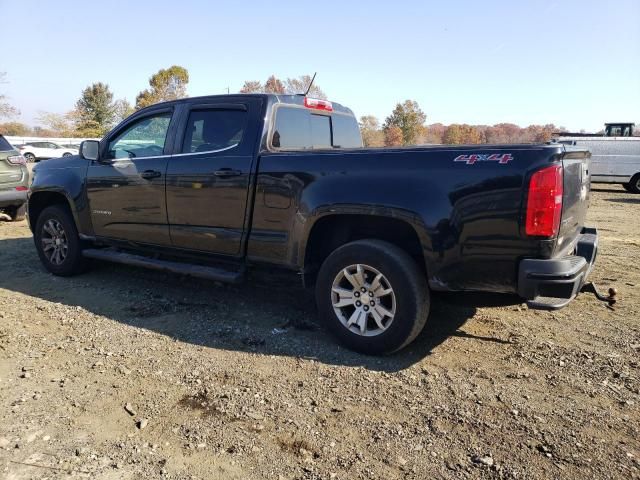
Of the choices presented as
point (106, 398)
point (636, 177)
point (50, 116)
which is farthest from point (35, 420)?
point (50, 116)

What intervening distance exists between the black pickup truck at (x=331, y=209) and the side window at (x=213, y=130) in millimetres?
14

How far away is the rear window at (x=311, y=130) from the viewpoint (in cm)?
456

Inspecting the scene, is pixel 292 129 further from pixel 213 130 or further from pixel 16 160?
pixel 16 160

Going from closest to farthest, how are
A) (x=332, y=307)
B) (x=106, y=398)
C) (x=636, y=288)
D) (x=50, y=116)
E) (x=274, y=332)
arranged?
(x=106, y=398)
(x=332, y=307)
(x=274, y=332)
(x=636, y=288)
(x=50, y=116)

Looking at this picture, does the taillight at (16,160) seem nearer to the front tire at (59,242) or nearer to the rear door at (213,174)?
the front tire at (59,242)

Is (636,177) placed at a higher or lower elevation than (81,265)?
higher

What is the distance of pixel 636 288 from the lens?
5465 mm

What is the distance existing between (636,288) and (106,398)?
5260 millimetres

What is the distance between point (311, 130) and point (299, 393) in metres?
2.67

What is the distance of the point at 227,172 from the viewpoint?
4.39 m

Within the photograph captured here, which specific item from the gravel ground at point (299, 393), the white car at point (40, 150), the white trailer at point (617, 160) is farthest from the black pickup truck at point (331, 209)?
the white car at point (40, 150)

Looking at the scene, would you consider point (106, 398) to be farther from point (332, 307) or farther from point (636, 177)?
point (636, 177)

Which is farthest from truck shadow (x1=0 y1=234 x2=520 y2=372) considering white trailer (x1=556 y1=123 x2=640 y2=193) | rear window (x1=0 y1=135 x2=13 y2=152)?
white trailer (x1=556 y1=123 x2=640 y2=193)

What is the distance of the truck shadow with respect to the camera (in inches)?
154
